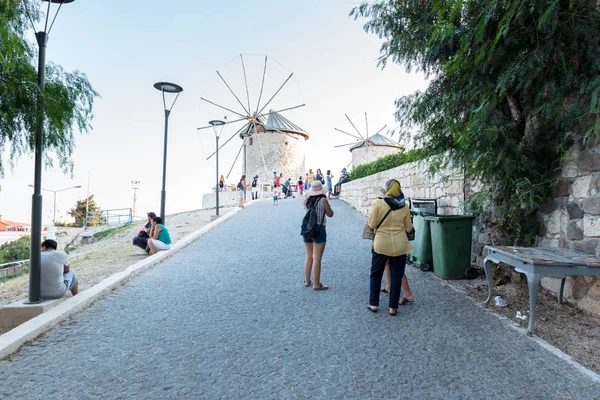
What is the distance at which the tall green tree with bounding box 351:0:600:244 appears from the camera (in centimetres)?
419

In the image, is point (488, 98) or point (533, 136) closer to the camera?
point (488, 98)

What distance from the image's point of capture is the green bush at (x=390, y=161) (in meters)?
6.81

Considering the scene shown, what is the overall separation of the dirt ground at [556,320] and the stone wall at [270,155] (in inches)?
1487

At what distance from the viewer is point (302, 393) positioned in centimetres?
277

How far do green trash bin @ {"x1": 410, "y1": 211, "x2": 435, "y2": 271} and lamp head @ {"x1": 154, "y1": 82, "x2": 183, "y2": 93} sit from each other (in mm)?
8247

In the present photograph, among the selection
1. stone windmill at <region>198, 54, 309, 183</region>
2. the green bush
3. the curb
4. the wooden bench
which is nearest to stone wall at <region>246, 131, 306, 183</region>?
stone windmill at <region>198, 54, 309, 183</region>

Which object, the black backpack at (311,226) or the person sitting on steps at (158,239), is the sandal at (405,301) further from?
the person sitting on steps at (158,239)

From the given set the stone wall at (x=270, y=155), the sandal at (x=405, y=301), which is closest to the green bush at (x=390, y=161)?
the sandal at (x=405, y=301)

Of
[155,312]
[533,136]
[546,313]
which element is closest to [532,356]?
[546,313]

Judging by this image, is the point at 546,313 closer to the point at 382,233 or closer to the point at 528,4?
the point at 382,233

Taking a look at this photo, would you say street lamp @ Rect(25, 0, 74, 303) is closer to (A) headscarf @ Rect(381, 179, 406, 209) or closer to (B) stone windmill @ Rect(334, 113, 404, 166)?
(A) headscarf @ Rect(381, 179, 406, 209)

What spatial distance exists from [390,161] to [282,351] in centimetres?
1127

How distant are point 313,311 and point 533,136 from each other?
12.7ft

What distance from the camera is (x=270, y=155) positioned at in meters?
43.0
